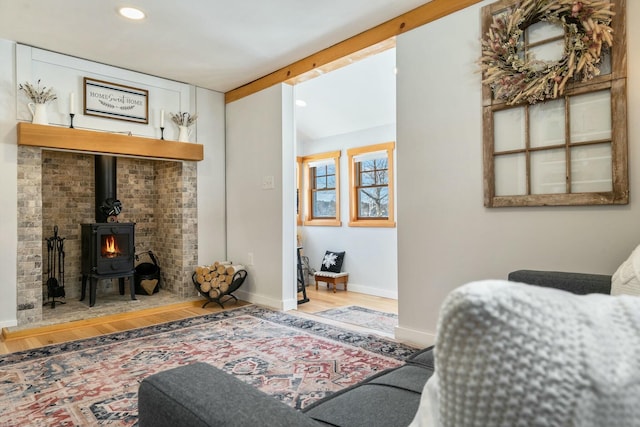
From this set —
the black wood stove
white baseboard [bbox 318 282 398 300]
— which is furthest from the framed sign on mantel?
white baseboard [bbox 318 282 398 300]

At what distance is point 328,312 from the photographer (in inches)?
161

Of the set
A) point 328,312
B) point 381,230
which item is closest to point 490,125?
point 328,312

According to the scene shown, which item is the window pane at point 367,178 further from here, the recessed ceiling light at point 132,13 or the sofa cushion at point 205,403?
the sofa cushion at point 205,403

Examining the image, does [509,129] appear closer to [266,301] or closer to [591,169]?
[591,169]

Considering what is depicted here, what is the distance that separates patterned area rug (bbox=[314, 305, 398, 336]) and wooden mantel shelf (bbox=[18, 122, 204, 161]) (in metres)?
2.32

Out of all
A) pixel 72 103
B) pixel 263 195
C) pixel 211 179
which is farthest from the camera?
pixel 211 179

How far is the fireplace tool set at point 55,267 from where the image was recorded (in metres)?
4.18

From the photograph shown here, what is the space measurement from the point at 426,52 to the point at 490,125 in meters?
0.77

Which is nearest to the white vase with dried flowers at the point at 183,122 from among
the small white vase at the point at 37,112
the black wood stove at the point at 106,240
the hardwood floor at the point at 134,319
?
the black wood stove at the point at 106,240

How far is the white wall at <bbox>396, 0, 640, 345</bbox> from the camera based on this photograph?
212 cm

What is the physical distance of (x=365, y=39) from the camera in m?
3.32

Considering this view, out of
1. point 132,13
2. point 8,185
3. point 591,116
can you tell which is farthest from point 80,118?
point 591,116

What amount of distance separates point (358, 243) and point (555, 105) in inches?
136

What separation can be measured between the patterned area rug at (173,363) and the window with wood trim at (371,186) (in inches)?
85.8
